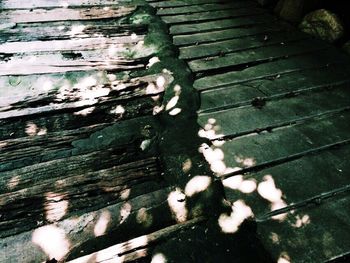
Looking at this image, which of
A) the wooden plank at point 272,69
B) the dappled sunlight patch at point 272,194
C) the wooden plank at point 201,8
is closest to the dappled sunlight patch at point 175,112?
the wooden plank at point 272,69

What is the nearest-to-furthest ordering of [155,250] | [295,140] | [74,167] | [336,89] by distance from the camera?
1. [155,250]
2. [74,167]
3. [295,140]
4. [336,89]

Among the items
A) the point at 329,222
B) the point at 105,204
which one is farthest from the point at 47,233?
the point at 329,222

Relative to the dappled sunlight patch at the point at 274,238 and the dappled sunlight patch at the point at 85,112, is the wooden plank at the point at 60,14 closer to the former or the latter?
the dappled sunlight patch at the point at 85,112

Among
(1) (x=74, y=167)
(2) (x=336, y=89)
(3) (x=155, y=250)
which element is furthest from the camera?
(2) (x=336, y=89)

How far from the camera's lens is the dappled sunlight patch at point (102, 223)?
94.6 inches

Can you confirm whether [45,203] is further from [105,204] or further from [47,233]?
[105,204]

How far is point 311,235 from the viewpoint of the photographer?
2.38m

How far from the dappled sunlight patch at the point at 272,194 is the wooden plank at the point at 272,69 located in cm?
163

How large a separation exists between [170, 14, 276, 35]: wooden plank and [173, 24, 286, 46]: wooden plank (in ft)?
0.49

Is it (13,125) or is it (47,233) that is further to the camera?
(13,125)

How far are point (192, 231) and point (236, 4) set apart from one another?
5.46m

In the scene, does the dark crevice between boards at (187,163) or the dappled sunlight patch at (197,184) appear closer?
the dark crevice between boards at (187,163)

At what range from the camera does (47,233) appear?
2.39 meters

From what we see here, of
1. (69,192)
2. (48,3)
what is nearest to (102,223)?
(69,192)
